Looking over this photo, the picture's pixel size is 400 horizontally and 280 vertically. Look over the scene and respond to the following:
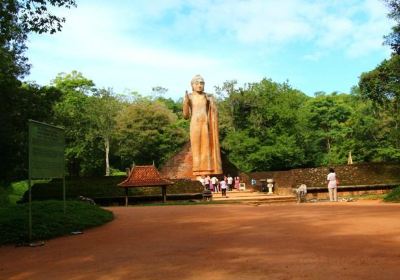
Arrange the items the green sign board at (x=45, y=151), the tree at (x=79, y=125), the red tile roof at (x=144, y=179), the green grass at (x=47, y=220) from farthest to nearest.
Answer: the tree at (x=79, y=125), the red tile roof at (x=144, y=179), the green sign board at (x=45, y=151), the green grass at (x=47, y=220)

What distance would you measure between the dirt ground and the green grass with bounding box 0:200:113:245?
468mm

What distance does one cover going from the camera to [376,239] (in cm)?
900

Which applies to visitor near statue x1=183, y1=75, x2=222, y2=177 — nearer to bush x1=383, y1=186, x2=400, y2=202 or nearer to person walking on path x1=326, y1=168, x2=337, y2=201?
person walking on path x1=326, y1=168, x2=337, y2=201

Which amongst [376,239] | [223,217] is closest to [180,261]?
[376,239]

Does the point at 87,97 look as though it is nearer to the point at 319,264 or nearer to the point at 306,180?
the point at 306,180

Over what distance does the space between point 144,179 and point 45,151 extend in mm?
12118

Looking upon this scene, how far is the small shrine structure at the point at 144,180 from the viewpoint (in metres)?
23.5

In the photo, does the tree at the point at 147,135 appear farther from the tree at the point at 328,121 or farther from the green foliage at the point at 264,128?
the tree at the point at 328,121

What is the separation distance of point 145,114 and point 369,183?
30554 millimetres

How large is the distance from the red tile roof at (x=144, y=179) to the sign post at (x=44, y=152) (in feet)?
34.5

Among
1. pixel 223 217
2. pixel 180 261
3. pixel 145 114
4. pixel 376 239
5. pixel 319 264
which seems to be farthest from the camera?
pixel 145 114

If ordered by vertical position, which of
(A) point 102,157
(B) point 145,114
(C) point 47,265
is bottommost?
(C) point 47,265

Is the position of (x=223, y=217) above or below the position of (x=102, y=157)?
below

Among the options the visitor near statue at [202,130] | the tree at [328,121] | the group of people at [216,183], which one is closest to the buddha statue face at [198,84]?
the visitor near statue at [202,130]
